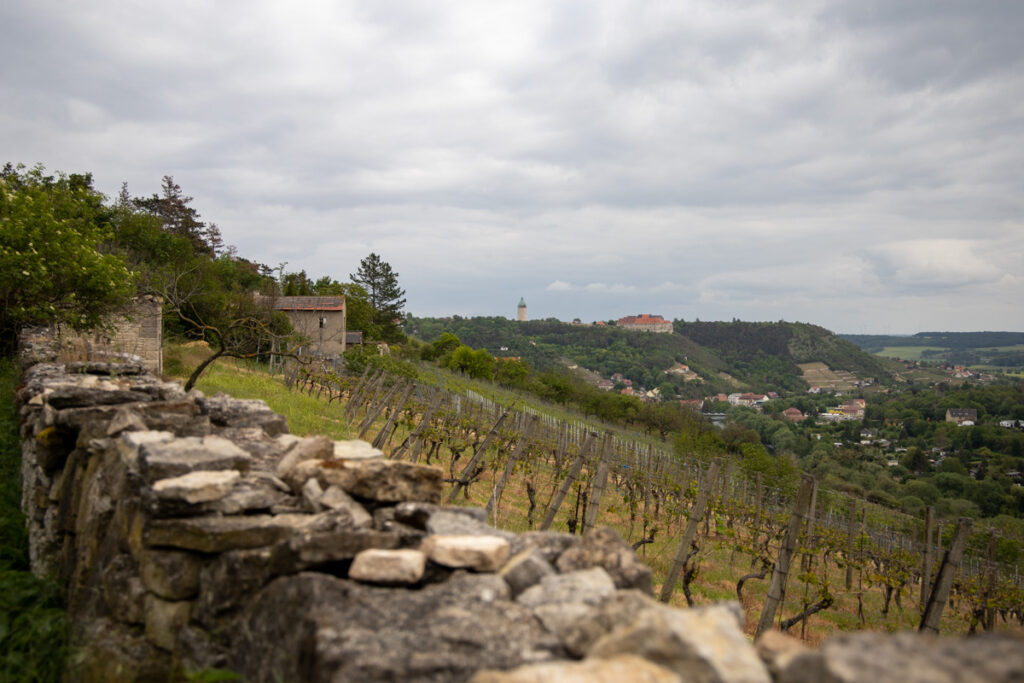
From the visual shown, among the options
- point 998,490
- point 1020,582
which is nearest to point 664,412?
point 998,490

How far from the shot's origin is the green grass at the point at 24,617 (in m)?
3.33

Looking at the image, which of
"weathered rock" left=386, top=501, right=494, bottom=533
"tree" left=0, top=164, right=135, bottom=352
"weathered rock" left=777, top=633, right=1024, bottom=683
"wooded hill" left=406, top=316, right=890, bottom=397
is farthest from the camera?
"wooded hill" left=406, top=316, right=890, bottom=397

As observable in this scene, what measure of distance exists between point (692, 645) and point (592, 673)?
306 mm

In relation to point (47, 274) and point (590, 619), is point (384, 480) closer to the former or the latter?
point (590, 619)

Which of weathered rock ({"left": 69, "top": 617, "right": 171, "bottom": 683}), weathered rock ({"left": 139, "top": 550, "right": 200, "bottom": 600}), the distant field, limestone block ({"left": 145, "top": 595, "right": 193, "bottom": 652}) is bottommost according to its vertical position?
the distant field

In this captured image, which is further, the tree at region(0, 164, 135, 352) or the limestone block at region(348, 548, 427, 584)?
the tree at region(0, 164, 135, 352)

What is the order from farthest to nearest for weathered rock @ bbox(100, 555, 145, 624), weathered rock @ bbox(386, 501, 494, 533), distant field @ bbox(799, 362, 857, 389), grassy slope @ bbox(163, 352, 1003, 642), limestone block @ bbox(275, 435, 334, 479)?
distant field @ bbox(799, 362, 857, 389) < grassy slope @ bbox(163, 352, 1003, 642) < limestone block @ bbox(275, 435, 334, 479) < weathered rock @ bbox(100, 555, 145, 624) < weathered rock @ bbox(386, 501, 494, 533)

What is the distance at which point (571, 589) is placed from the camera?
237 centimetres

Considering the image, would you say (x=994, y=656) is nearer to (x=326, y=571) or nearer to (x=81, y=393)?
(x=326, y=571)

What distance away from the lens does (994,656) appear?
4.71 ft

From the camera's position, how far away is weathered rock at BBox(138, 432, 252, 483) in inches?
124

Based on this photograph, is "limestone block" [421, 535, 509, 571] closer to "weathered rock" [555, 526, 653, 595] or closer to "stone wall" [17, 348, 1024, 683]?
"stone wall" [17, 348, 1024, 683]

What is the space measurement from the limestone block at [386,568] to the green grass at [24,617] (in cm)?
221

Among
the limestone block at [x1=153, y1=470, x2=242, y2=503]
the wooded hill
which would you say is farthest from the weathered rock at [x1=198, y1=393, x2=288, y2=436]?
the wooded hill
